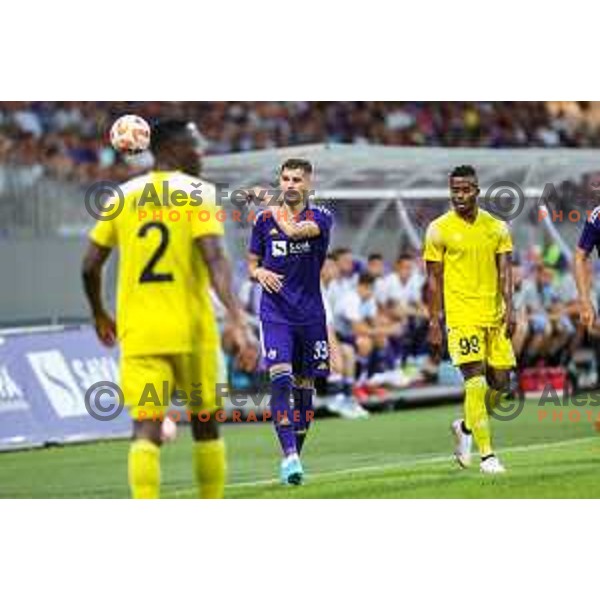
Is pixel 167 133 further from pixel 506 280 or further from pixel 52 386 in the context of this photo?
pixel 52 386

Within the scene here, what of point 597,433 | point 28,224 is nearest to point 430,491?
point 597,433

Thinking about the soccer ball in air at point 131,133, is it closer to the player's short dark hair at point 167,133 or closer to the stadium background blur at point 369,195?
the player's short dark hair at point 167,133

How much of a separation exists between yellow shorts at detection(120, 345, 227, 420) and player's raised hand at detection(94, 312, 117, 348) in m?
0.18

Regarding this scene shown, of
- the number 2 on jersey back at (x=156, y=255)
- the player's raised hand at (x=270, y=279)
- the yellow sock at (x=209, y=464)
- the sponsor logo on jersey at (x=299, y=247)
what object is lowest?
the yellow sock at (x=209, y=464)

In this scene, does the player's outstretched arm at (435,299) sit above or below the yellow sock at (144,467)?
above

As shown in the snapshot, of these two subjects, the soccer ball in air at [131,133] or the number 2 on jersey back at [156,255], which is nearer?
the number 2 on jersey back at [156,255]

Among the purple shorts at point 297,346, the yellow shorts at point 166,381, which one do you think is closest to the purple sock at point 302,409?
the purple shorts at point 297,346

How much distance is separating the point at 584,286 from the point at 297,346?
174 centimetres

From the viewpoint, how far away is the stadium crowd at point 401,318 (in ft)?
58.1

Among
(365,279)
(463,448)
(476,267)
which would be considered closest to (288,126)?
(365,279)

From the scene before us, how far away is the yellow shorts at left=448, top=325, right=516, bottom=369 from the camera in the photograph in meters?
12.7

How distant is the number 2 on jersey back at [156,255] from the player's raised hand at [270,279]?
2644 mm

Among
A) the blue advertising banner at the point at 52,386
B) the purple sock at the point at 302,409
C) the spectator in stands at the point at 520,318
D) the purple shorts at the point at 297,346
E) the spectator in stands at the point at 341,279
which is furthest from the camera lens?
the spectator in stands at the point at 520,318

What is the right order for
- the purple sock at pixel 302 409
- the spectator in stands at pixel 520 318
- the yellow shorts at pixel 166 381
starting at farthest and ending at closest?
1. the spectator in stands at pixel 520 318
2. the purple sock at pixel 302 409
3. the yellow shorts at pixel 166 381
